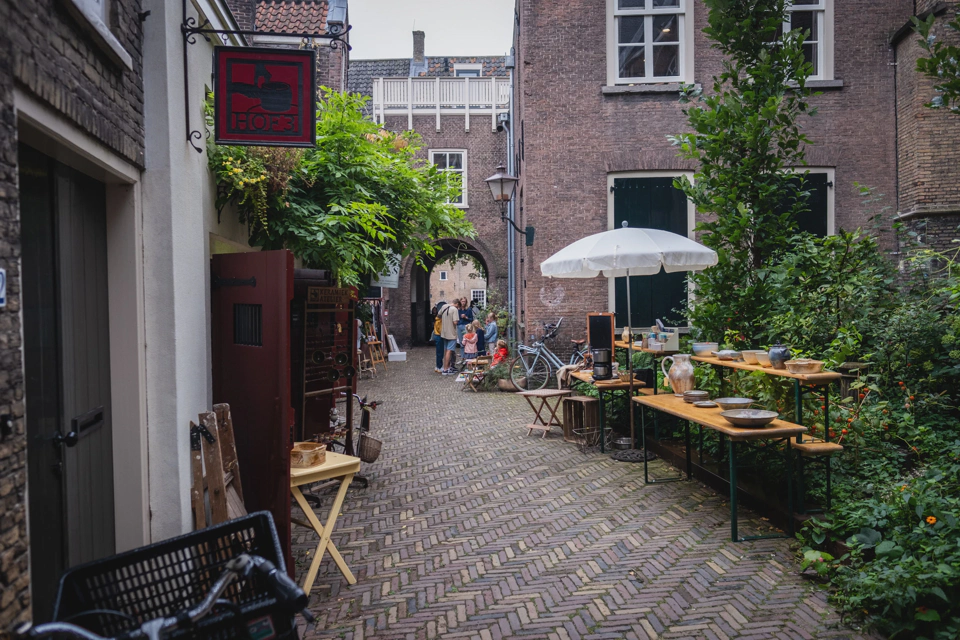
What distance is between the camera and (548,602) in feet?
12.6

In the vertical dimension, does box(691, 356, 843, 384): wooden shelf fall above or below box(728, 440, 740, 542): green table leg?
above

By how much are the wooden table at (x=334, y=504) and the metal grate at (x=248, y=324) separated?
0.90 m

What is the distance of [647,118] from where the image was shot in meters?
11.8

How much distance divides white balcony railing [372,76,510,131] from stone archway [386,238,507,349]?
13.4 ft

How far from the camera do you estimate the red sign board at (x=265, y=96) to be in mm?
4215

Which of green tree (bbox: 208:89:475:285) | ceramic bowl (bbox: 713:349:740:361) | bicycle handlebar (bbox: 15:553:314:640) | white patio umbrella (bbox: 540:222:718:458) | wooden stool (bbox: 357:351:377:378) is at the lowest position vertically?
wooden stool (bbox: 357:351:377:378)

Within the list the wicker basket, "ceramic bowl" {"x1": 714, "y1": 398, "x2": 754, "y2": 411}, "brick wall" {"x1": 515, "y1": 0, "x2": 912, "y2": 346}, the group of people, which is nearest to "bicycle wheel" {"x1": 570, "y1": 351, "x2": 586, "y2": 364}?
"brick wall" {"x1": 515, "y1": 0, "x2": 912, "y2": 346}

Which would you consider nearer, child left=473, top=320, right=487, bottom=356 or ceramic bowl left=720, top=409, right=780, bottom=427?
ceramic bowl left=720, top=409, right=780, bottom=427

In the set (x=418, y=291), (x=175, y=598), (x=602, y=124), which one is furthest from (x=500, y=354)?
(x=418, y=291)

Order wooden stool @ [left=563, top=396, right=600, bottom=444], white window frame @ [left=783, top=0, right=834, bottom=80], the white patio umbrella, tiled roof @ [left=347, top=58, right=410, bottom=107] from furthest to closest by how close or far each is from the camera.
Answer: tiled roof @ [left=347, top=58, right=410, bottom=107] < white window frame @ [left=783, top=0, right=834, bottom=80] < wooden stool @ [left=563, top=396, right=600, bottom=444] < the white patio umbrella

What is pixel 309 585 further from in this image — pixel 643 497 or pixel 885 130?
pixel 885 130

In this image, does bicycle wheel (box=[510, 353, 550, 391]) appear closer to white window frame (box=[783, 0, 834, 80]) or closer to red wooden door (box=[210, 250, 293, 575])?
white window frame (box=[783, 0, 834, 80])

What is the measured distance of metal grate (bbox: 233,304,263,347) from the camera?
4.35m

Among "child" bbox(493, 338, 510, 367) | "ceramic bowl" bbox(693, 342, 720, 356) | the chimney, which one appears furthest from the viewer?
the chimney
